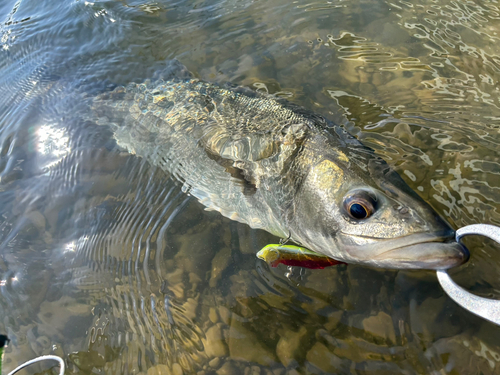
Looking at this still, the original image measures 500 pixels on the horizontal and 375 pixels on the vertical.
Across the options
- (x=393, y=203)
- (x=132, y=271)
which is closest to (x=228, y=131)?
(x=132, y=271)

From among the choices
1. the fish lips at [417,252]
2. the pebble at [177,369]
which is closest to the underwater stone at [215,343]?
the pebble at [177,369]

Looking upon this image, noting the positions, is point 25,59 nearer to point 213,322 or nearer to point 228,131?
point 228,131

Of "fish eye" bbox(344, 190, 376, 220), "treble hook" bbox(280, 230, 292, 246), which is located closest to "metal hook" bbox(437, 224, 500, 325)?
"fish eye" bbox(344, 190, 376, 220)

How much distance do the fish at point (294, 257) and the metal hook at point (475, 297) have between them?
3.18 ft

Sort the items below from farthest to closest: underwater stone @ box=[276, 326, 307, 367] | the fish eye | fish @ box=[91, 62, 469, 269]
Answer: underwater stone @ box=[276, 326, 307, 367] < the fish eye < fish @ box=[91, 62, 469, 269]

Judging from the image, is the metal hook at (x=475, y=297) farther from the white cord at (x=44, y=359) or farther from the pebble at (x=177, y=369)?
the white cord at (x=44, y=359)

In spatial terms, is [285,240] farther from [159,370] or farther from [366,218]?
[159,370]

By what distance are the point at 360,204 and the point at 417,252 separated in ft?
1.71

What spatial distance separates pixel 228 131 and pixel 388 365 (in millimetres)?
2776

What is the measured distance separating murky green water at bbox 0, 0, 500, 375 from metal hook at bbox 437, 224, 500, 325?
0.64 m

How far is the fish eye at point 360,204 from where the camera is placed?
2.55 meters

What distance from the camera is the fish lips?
7.00ft

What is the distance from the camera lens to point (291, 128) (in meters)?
3.59

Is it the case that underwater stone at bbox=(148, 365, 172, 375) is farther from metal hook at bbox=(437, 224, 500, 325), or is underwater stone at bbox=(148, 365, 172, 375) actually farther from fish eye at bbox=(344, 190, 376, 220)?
metal hook at bbox=(437, 224, 500, 325)
